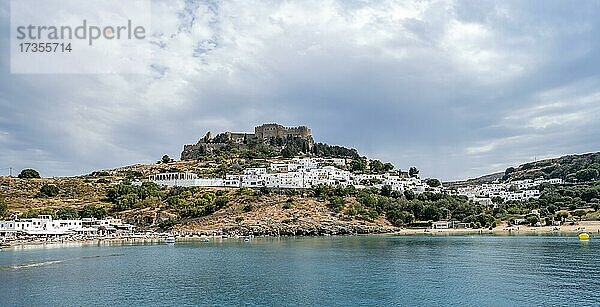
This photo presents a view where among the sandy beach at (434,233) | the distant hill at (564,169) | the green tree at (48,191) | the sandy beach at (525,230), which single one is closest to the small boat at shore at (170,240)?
the sandy beach at (434,233)

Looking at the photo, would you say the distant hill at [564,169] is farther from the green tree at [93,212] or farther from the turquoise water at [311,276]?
the green tree at [93,212]

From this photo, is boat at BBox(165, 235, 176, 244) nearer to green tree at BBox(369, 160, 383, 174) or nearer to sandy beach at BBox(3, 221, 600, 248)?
sandy beach at BBox(3, 221, 600, 248)

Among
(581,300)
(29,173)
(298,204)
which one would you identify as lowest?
(581,300)

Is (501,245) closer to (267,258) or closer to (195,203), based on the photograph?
(267,258)

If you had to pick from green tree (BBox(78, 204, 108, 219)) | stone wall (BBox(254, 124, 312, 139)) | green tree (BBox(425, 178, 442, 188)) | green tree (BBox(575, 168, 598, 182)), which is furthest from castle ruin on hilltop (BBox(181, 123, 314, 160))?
green tree (BBox(575, 168, 598, 182))

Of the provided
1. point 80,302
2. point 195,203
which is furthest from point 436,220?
point 80,302

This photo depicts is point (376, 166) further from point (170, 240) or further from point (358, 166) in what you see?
point (170, 240)
